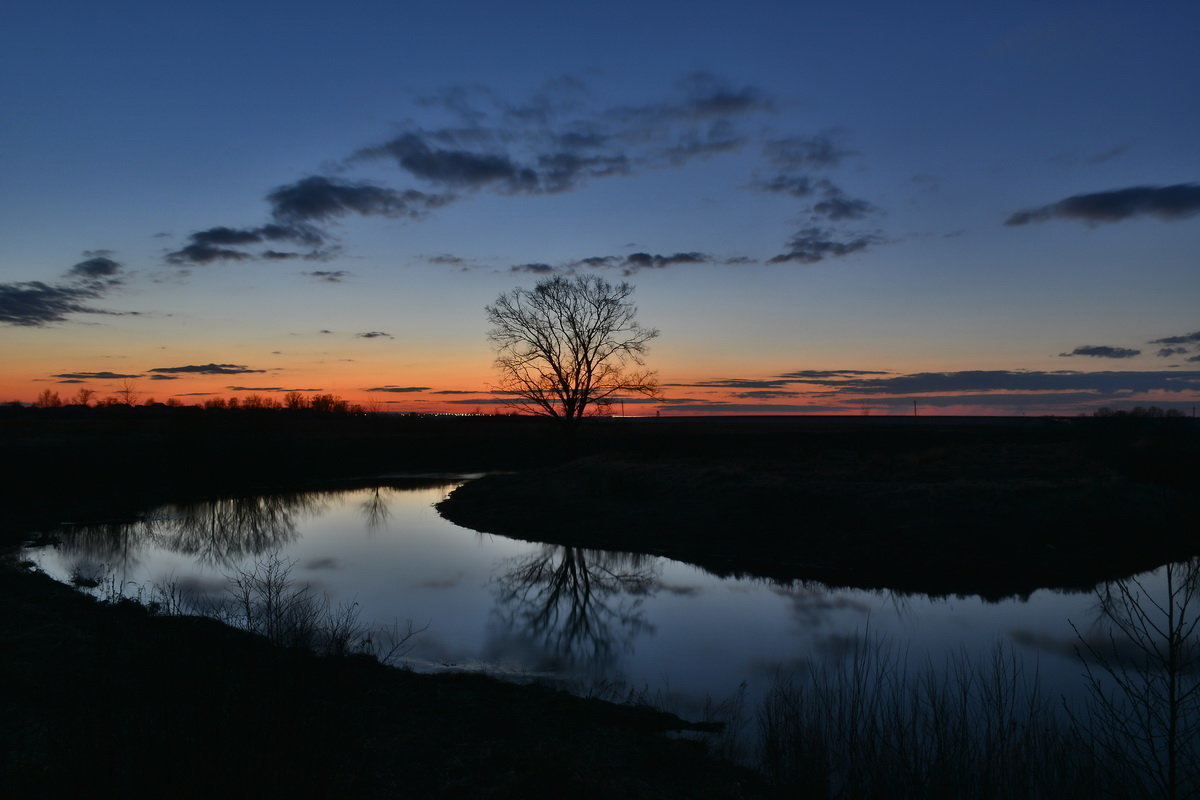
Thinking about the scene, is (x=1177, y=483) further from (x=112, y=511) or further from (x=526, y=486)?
(x=112, y=511)

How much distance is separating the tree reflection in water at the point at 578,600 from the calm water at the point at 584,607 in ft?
0.20

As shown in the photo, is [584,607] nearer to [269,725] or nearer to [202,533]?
[269,725]

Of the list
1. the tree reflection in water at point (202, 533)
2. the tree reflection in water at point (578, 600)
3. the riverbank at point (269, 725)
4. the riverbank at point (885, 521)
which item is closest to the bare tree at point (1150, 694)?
the riverbank at point (885, 521)

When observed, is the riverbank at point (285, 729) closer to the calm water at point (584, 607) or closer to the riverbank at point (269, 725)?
the riverbank at point (269, 725)

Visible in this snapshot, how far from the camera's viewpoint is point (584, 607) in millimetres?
16188

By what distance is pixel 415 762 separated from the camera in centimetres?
774

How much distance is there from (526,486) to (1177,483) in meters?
26.8

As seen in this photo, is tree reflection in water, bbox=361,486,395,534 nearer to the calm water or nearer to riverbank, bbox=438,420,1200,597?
the calm water

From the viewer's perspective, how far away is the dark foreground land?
5.12m

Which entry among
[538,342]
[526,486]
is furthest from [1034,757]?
[538,342]

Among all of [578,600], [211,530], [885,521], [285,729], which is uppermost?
[285,729]

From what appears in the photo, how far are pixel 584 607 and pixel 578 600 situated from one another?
74 cm

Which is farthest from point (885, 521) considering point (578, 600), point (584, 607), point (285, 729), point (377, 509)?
point (377, 509)

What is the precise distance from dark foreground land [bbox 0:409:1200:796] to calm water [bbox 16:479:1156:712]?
5.64ft
